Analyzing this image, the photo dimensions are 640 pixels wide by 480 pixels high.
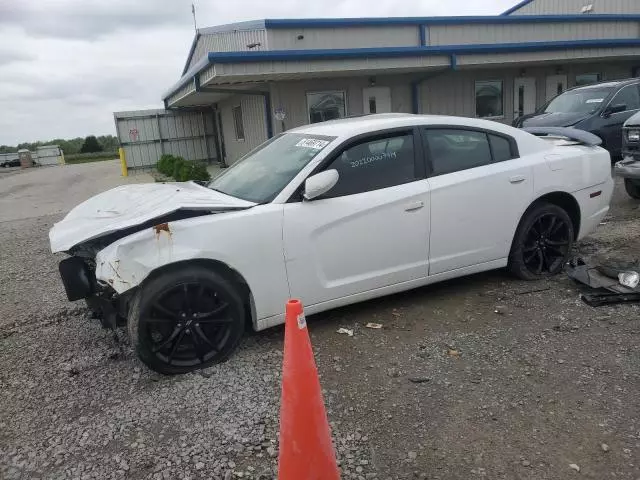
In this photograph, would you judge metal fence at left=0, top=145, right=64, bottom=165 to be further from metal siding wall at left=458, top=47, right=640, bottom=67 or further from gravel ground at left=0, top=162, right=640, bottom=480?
gravel ground at left=0, top=162, right=640, bottom=480

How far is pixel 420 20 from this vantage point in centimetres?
1623

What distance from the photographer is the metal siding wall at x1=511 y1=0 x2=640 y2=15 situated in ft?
71.4

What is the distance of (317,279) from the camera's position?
368 centimetres

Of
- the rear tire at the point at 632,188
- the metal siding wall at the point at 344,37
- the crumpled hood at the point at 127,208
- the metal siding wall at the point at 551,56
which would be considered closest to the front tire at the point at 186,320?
the crumpled hood at the point at 127,208

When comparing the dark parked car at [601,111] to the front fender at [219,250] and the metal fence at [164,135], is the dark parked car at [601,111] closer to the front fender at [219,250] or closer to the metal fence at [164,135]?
the front fender at [219,250]

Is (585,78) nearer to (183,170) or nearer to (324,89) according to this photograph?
(324,89)

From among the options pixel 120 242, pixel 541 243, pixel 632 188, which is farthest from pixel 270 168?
pixel 632 188

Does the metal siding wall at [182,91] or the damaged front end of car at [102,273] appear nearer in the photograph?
the damaged front end of car at [102,273]

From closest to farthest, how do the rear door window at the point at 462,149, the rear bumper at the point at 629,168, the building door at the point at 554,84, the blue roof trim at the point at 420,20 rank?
the rear door window at the point at 462,149 → the rear bumper at the point at 629,168 → the blue roof trim at the point at 420,20 → the building door at the point at 554,84

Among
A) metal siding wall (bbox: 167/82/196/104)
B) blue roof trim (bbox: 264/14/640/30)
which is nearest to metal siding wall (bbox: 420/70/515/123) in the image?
blue roof trim (bbox: 264/14/640/30)

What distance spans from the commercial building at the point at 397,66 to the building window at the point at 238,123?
4cm

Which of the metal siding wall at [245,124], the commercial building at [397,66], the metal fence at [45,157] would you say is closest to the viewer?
the commercial building at [397,66]

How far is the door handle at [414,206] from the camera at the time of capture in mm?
3902

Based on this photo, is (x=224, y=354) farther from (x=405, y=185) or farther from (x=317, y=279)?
(x=405, y=185)
